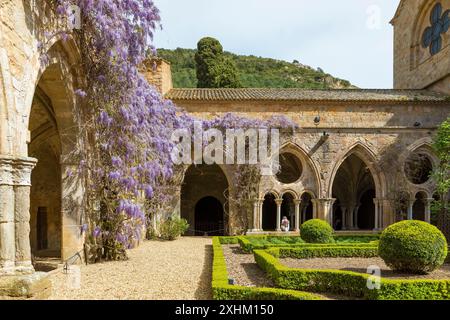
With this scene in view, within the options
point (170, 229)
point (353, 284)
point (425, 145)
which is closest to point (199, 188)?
point (170, 229)

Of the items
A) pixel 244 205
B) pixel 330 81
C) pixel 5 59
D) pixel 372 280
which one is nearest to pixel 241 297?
pixel 372 280

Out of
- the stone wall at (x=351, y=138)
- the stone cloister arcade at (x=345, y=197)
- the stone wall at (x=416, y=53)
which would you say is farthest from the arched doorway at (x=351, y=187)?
the stone wall at (x=416, y=53)

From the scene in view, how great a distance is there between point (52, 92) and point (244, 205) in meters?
10.0

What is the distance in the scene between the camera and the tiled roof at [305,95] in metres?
16.8

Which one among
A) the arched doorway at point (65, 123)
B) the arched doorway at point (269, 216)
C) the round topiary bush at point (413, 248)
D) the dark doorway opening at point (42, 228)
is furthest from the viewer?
the arched doorway at point (269, 216)

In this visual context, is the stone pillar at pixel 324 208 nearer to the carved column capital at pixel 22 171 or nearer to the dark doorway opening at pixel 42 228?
the dark doorway opening at pixel 42 228

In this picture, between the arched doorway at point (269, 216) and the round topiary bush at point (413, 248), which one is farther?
the arched doorway at point (269, 216)

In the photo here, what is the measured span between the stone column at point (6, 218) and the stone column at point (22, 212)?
8 cm

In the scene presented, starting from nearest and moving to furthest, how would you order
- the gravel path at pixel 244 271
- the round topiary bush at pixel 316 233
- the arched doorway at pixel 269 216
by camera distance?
the gravel path at pixel 244 271 → the round topiary bush at pixel 316 233 → the arched doorway at pixel 269 216

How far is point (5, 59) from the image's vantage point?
527 cm

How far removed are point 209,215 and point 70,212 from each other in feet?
43.6

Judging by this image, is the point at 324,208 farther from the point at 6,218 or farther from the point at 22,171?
the point at 6,218

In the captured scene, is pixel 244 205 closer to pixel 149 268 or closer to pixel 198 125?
pixel 198 125

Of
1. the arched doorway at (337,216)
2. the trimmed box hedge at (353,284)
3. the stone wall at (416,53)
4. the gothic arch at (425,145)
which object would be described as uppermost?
the stone wall at (416,53)
